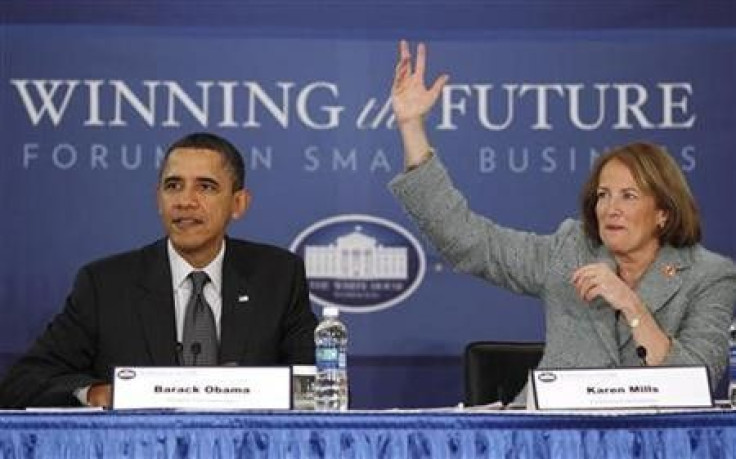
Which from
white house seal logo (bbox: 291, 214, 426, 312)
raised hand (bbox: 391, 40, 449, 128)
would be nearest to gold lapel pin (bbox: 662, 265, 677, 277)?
raised hand (bbox: 391, 40, 449, 128)

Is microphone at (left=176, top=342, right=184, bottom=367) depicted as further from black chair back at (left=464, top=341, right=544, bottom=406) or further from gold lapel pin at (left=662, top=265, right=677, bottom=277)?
gold lapel pin at (left=662, top=265, right=677, bottom=277)

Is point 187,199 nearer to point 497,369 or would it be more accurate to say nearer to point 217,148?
point 217,148

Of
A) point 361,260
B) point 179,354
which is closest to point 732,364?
point 179,354

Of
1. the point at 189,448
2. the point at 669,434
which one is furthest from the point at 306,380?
the point at 669,434

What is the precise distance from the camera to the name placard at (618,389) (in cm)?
267

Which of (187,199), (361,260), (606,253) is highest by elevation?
(361,260)

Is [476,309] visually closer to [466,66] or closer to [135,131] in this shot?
[466,66]

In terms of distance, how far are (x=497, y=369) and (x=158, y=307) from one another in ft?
3.20

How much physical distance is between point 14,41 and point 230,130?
78cm

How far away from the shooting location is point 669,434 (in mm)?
2529

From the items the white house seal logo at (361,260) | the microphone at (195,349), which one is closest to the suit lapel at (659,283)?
the microphone at (195,349)

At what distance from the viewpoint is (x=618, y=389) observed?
2.68 meters

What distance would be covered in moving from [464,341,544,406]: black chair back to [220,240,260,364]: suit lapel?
681mm

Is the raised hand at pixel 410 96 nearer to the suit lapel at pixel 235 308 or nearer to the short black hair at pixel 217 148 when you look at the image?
the short black hair at pixel 217 148
